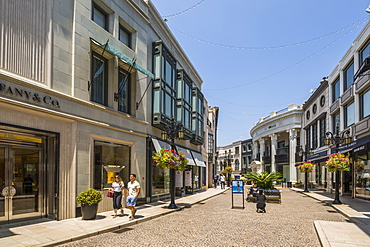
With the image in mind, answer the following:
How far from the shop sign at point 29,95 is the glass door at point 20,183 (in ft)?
5.97

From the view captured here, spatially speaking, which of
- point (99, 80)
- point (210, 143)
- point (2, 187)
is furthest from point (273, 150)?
point (2, 187)

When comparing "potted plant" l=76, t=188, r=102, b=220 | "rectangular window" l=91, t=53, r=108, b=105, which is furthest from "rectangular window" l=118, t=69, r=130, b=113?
"potted plant" l=76, t=188, r=102, b=220

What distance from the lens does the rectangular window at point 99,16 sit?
47.9 feet

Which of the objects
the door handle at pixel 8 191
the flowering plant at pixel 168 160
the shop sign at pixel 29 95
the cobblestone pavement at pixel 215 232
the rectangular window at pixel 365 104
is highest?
the rectangular window at pixel 365 104

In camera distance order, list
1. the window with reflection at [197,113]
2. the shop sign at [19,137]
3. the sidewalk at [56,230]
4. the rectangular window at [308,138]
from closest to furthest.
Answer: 1. the sidewalk at [56,230]
2. the shop sign at [19,137]
3. the window with reflection at [197,113]
4. the rectangular window at [308,138]

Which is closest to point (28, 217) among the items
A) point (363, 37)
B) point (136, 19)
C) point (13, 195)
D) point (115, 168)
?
point (13, 195)

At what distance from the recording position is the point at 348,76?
2734cm

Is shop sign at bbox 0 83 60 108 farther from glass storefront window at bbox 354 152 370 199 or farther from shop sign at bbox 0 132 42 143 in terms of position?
glass storefront window at bbox 354 152 370 199

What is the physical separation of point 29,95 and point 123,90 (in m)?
6.41

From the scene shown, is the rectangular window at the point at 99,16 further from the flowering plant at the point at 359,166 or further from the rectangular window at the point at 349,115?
the rectangular window at the point at 349,115

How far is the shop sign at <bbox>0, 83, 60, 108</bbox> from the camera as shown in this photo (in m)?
9.67

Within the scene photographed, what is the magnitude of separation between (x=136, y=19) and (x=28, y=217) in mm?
11759

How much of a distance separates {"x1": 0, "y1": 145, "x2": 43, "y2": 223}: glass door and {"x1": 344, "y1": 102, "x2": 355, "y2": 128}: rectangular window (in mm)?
23597

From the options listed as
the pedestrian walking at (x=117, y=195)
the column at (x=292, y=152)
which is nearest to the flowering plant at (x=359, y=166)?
the pedestrian walking at (x=117, y=195)
